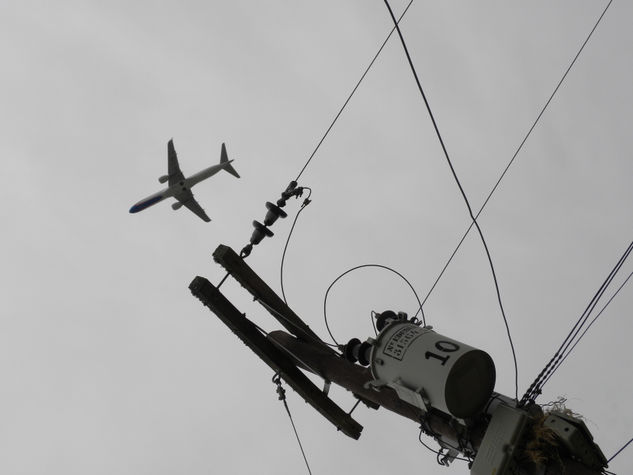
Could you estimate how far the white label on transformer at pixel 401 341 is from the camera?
3.30 metres

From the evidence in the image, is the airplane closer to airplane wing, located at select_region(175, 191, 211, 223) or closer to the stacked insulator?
airplane wing, located at select_region(175, 191, 211, 223)

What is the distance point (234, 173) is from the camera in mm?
27859

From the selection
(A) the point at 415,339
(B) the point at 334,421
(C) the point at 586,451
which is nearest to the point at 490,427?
(C) the point at 586,451

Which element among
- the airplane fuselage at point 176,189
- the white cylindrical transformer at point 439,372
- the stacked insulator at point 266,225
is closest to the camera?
the white cylindrical transformer at point 439,372

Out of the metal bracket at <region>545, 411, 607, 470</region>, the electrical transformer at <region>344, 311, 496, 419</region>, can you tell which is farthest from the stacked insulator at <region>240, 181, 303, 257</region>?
the metal bracket at <region>545, 411, 607, 470</region>

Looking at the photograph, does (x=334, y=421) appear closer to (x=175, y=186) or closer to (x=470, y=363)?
(x=470, y=363)

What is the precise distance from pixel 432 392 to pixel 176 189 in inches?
985

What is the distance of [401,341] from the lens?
11.1 feet

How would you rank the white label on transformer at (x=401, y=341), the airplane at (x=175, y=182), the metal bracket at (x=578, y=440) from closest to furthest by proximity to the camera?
1. the metal bracket at (x=578, y=440)
2. the white label on transformer at (x=401, y=341)
3. the airplane at (x=175, y=182)

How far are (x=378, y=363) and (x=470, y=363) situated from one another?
0.67 meters

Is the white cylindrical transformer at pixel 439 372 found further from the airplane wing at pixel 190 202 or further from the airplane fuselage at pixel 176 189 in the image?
the airplane wing at pixel 190 202

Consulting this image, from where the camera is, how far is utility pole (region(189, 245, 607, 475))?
2.62 m

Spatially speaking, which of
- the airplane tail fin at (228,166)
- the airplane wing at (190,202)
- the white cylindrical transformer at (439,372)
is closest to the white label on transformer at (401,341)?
the white cylindrical transformer at (439,372)

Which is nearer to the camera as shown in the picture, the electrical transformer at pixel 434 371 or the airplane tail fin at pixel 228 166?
the electrical transformer at pixel 434 371
